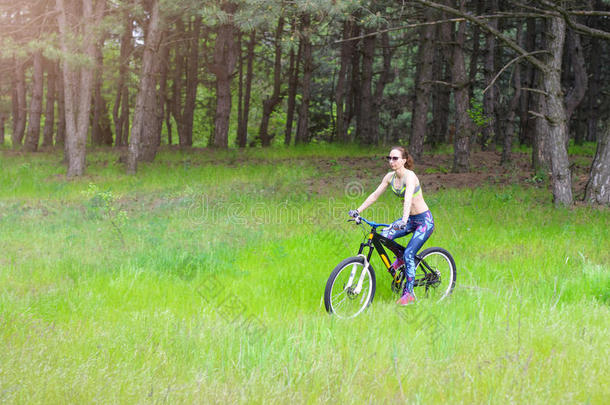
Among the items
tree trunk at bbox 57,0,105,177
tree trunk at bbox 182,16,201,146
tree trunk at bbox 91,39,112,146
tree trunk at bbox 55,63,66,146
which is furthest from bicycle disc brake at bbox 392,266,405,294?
tree trunk at bbox 55,63,66,146

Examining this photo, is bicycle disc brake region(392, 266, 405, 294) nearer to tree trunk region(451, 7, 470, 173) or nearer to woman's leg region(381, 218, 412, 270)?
woman's leg region(381, 218, 412, 270)

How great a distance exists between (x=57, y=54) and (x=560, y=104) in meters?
13.9

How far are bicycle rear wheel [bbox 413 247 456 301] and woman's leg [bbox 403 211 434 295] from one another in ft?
1.15

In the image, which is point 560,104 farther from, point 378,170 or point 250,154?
point 250,154

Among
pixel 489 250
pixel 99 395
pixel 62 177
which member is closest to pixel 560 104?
pixel 489 250

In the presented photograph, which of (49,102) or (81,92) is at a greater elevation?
(49,102)

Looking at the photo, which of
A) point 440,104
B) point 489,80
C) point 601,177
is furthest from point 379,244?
point 440,104

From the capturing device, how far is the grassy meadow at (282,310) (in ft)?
12.8

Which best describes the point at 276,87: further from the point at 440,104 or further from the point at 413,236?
the point at 413,236

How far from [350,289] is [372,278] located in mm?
314

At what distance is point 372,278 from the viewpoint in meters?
5.79

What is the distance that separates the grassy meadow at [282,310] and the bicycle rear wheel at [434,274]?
0.27 meters

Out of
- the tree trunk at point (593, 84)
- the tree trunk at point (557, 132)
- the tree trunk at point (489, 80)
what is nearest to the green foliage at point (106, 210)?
the tree trunk at point (557, 132)

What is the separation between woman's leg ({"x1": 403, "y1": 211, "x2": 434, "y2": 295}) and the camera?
5.92 metres
